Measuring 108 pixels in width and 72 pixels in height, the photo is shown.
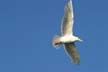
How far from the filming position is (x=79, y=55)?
89.8m

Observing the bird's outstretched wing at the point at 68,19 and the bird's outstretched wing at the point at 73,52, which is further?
the bird's outstretched wing at the point at 73,52

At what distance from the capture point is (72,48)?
3514 inches

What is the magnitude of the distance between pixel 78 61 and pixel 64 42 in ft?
8.70

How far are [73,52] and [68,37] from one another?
2145 millimetres

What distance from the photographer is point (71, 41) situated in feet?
289

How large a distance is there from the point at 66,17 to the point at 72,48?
3660 millimetres

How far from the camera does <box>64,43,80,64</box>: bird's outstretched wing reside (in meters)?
89.1

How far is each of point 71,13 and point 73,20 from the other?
758mm

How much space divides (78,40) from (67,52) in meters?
1.93

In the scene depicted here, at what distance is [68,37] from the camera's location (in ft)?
288

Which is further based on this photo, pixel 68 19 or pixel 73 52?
pixel 73 52

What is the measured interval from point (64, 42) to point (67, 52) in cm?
156

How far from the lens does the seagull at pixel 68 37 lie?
86938 mm

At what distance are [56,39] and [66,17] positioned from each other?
2.24 m
